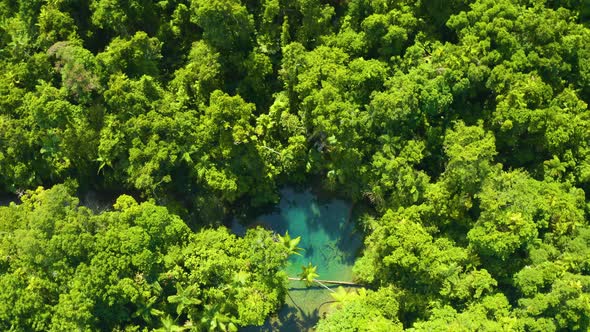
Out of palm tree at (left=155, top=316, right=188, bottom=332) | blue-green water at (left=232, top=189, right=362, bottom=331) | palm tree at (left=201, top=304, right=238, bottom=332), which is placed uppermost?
blue-green water at (left=232, top=189, right=362, bottom=331)

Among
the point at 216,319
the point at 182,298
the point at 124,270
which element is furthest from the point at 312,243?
the point at 124,270

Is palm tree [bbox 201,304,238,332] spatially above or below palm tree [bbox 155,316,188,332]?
above

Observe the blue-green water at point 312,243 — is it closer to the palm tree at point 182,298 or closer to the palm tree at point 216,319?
the palm tree at point 216,319

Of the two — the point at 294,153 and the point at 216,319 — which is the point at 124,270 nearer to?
the point at 216,319

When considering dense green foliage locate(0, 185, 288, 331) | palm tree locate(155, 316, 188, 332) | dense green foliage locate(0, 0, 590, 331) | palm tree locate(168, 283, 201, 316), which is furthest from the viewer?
palm tree locate(155, 316, 188, 332)

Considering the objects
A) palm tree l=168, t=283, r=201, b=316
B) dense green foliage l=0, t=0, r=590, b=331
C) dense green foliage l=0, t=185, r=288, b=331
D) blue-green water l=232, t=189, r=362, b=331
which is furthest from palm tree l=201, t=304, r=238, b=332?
blue-green water l=232, t=189, r=362, b=331

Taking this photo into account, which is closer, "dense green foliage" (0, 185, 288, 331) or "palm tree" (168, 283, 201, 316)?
"dense green foliage" (0, 185, 288, 331)

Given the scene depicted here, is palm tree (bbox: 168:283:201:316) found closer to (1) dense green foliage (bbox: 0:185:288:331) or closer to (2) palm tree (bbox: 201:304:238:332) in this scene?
(1) dense green foliage (bbox: 0:185:288:331)

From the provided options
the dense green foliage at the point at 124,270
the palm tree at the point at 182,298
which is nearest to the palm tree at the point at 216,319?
the dense green foliage at the point at 124,270
